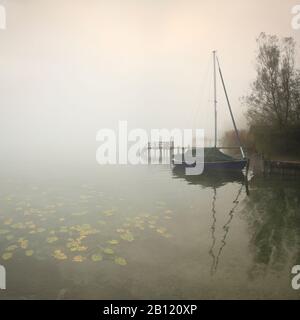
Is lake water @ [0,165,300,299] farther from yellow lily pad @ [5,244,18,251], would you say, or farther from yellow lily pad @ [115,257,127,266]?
yellow lily pad @ [5,244,18,251]

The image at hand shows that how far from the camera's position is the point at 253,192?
23547 millimetres

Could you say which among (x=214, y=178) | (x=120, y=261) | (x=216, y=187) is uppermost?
(x=214, y=178)

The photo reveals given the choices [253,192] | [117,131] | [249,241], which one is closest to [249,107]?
[253,192]

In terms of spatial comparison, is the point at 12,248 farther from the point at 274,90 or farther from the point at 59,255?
the point at 274,90

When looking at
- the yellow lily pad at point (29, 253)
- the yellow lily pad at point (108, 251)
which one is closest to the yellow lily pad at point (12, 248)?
the yellow lily pad at point (29, 253)

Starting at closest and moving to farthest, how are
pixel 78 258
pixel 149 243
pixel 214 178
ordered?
pixel 78 258 < pixel 149 243 < pixel 214 178

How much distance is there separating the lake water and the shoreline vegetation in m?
10.3

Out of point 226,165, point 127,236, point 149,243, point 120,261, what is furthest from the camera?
point 226,165

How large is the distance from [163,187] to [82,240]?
13582mm

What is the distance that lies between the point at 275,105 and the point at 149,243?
29.5m

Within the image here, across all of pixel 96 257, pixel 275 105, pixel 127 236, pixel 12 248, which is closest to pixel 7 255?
pixel 12 248

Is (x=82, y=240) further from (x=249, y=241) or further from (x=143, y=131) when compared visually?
(x=143, y=131)

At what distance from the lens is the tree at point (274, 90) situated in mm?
34562

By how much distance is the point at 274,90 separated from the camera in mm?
36656
